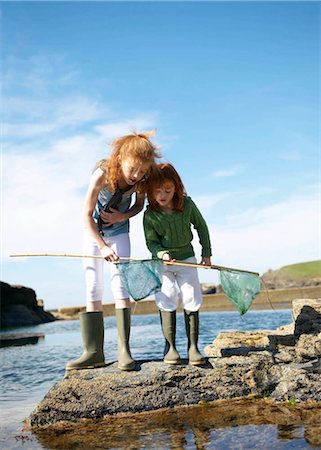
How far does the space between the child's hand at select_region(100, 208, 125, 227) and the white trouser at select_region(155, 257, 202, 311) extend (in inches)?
25.3

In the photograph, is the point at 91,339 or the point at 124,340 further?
the point at 91,339

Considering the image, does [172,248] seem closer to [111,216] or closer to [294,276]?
[111,216]

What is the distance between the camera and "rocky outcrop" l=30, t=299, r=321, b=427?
4.60 meters

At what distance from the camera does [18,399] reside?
575 centimetres

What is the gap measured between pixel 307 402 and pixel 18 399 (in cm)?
301

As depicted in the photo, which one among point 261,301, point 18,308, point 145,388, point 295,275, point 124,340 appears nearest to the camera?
point 145,388

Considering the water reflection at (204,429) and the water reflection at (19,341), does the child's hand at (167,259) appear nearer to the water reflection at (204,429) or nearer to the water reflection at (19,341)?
the water reflection at (204,429)

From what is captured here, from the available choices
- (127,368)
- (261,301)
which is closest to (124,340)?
(127,368)

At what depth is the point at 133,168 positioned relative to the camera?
15.6ft

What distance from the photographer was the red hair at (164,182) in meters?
4.86

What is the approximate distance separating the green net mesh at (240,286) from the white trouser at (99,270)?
99cm

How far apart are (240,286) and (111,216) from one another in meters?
1.43

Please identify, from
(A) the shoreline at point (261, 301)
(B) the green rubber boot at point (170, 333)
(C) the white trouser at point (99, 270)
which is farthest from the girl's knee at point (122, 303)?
(A) the shoreline at point (261, 301)

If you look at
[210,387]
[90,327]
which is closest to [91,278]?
[90,327]
